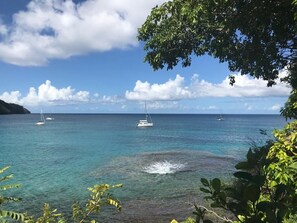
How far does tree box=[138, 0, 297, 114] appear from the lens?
11945mm

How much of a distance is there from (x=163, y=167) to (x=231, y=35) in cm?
2292

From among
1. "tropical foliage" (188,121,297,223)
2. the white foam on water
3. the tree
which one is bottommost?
the white foam on water

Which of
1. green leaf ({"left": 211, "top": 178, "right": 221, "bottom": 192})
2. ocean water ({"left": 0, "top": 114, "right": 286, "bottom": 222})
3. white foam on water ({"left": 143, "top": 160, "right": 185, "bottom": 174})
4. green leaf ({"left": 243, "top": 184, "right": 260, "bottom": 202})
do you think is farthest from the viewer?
white foam on water ({"left": 143, "top": 160, "right": 185, "bottom": 174})

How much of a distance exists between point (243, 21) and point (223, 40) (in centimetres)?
164

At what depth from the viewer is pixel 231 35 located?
1361 centimetres

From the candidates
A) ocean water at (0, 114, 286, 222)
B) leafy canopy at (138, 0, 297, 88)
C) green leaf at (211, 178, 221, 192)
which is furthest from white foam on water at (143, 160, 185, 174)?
green leaf at (211, 178, 221, 192)

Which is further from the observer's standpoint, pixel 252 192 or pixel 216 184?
pixel 216 184

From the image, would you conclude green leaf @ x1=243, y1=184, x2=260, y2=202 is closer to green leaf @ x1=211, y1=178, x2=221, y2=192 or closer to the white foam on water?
green leaf @ x1=211, y1=178, x2=221, y2=192

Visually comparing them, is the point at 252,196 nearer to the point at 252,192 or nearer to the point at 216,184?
the point at 252,192

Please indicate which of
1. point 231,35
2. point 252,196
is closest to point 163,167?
point 231,35

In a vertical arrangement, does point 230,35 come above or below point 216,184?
above

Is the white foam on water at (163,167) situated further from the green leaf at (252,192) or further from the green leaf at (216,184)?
the green leaf at (252,192)

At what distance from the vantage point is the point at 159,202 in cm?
2133

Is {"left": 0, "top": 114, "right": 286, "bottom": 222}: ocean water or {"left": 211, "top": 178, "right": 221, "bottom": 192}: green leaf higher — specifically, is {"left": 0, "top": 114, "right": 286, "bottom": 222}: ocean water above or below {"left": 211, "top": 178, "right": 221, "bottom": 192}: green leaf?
below
